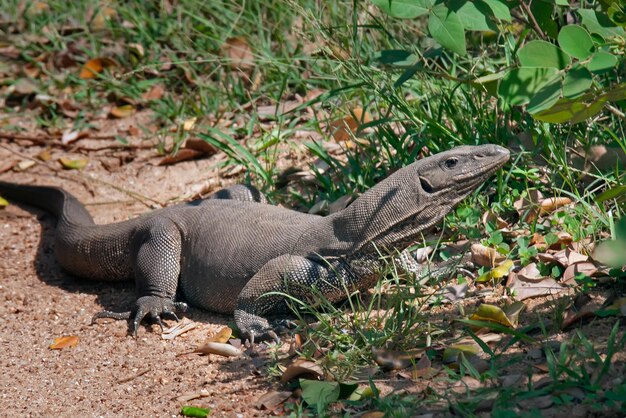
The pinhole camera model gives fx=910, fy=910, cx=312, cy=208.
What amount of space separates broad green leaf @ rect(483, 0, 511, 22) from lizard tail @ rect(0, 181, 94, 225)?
407 cm

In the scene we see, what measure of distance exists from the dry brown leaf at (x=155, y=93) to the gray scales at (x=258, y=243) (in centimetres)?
230

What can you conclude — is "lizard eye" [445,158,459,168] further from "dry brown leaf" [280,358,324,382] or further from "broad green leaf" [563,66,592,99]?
"dry brown leaf" [280,358,324,382]

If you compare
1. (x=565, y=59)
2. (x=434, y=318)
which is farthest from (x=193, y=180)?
(x=565, y=59)

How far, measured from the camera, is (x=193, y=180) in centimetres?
849

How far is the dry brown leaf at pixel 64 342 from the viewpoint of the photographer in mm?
6156

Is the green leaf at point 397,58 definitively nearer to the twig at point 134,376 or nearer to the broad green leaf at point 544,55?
the broad green leaf at point 544,55

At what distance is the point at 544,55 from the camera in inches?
182

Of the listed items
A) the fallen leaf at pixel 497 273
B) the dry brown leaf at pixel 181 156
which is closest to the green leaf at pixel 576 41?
the fallen leaf at pixel 497 273

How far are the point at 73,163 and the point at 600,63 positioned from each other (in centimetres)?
600

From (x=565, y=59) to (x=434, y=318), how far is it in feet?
5.58

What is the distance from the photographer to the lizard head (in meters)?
5.68

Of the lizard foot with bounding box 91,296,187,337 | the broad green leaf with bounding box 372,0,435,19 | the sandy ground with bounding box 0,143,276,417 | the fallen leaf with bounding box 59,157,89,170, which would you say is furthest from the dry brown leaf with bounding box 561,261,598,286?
the fallen leaf with bounding box 59,157,89,170

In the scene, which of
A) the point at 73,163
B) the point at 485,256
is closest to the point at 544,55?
the point at 485,256

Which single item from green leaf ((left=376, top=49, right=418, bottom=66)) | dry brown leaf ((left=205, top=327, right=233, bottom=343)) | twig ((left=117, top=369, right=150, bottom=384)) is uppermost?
green leaf ((left=376, top=49, right=418, bottom=66))
